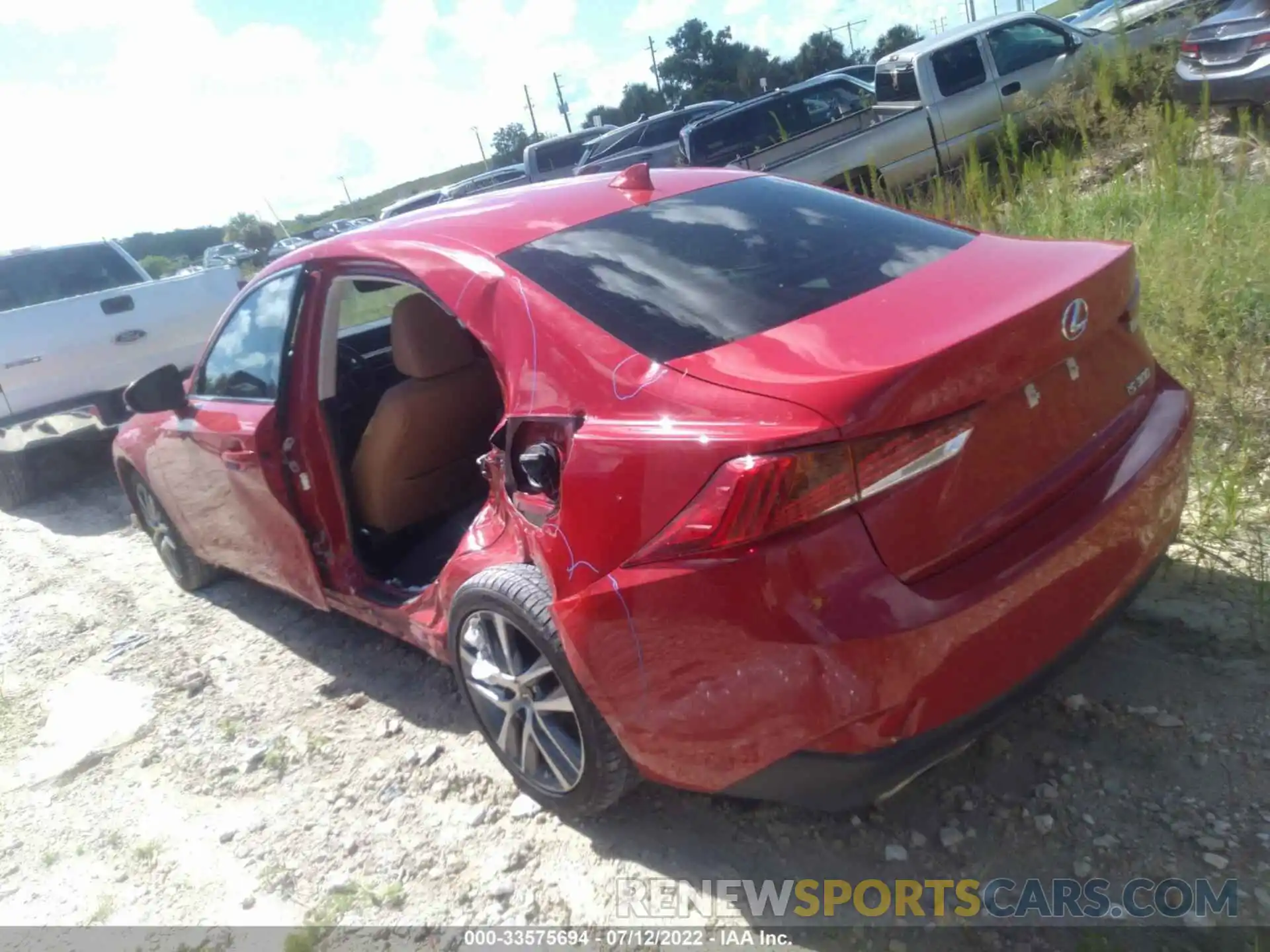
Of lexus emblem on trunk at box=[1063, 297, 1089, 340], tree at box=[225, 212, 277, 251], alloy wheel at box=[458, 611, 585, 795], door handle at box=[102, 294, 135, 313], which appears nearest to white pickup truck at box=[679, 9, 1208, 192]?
door handle at box=[102, 294, 135, 313]

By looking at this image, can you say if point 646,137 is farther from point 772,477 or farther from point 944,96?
point 772,477

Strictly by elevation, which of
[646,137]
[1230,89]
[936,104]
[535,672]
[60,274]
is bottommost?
[535,672]

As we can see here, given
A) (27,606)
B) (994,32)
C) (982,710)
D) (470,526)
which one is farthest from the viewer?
(994,32)

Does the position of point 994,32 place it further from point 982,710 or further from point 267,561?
point 982,710

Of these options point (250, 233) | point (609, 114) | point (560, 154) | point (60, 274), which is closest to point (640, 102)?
point (609, 114)

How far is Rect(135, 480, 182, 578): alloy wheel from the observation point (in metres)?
5.30

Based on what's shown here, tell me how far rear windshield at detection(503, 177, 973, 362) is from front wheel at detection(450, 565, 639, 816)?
755mm

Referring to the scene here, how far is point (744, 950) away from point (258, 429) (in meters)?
2.49

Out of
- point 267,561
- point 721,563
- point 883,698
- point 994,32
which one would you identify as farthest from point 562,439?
point 994,32

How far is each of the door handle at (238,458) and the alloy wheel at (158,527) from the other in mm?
1434

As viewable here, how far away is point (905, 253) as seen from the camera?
111 inches

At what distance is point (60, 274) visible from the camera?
9297 mm

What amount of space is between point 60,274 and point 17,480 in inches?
92.3

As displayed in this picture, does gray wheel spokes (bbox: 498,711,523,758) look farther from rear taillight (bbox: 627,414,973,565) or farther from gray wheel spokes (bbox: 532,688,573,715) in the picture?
rear taillight (bbox: 627,414,973,565)
